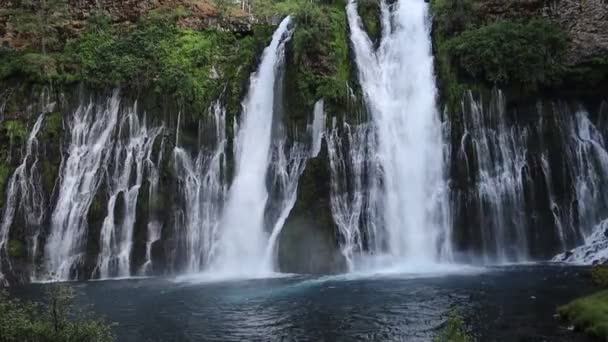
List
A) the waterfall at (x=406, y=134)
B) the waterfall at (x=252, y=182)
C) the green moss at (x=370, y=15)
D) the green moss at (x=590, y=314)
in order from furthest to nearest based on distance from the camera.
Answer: the green moss at (x=370, y=15)
the waterfall at (x=252, y=182)
the waterfall at (x=406, y=134)
the green moss at (x=590, y=314)

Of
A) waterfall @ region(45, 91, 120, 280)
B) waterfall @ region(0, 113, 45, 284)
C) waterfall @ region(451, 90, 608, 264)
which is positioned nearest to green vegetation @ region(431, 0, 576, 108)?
waterfall @ region(451, 90, 608, 264)

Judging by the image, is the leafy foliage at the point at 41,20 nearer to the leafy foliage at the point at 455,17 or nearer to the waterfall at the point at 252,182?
the waterfall at the point at 252,182

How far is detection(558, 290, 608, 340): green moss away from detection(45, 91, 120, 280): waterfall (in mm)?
21977

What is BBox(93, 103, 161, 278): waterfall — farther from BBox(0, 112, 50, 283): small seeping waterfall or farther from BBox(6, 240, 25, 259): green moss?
BBox(6, 240, 25, 259): green moss

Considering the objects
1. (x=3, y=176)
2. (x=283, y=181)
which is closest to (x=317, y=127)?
(x=283, y=181)

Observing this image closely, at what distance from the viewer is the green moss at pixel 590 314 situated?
12844 mm

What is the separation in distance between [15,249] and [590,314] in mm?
25773

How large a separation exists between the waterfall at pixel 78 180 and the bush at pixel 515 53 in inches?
775

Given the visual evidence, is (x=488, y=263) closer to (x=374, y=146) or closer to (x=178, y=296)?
(x=374, y=146)

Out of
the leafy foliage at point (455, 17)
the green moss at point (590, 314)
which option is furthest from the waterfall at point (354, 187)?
the green moss at point (590, 314)

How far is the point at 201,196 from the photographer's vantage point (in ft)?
96.7

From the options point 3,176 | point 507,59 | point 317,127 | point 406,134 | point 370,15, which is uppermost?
point 370,15

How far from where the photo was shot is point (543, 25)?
28.9 m

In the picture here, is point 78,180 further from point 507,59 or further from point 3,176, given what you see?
point 507,59
